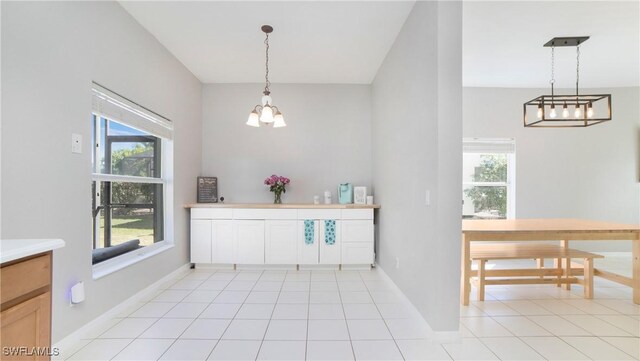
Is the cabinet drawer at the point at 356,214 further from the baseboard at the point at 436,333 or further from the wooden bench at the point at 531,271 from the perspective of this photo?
the baseboard at the point at 436,333

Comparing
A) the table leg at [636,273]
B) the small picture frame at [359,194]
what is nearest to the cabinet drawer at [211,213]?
the small picture frame at [359,194]

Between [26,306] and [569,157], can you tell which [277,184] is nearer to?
[26,306]

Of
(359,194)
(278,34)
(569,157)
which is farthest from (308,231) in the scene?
(569,157)

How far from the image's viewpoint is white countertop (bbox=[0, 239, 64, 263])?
0.96 m

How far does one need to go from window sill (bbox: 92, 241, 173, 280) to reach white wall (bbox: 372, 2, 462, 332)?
2.64 metres

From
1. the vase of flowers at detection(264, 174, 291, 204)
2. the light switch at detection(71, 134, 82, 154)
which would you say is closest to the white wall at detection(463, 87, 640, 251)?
the vase of flowers at detection(264, 174, 291, 204)

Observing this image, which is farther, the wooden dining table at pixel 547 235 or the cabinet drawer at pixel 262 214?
the cabinet drawer at pixel 262 214

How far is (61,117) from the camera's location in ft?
6.14

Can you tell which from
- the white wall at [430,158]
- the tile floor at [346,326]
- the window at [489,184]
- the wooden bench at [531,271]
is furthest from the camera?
the window at [489,184]

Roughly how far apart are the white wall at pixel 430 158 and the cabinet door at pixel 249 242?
1.84 m

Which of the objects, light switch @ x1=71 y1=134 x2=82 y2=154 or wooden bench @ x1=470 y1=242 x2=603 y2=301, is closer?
light switch @ x1=71 y1=134 x2=82 y2=154

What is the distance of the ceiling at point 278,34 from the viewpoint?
2473 mm

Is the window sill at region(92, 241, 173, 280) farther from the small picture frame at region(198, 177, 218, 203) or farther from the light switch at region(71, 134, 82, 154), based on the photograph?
the light switch at region(71, 134, 82, 154)

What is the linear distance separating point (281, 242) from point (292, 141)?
1.56 metres
